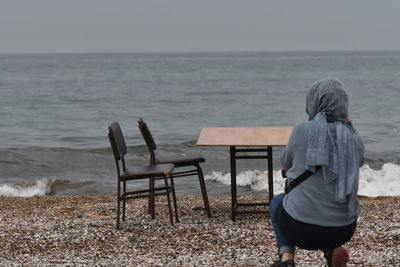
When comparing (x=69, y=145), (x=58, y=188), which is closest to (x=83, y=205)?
(x=58, y=188)

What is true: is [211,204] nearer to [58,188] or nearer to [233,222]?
[233,222]

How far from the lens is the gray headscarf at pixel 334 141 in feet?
14.2

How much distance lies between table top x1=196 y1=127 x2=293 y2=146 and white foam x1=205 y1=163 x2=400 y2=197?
18.4 ft

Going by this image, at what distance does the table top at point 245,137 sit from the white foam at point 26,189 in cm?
691

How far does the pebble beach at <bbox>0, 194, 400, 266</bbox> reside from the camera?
6086 mm

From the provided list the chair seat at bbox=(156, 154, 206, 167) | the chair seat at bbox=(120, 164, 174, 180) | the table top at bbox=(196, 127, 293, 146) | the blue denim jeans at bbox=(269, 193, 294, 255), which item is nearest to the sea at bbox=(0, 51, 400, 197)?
the table top at bbox=(196, 127, 293, 146)

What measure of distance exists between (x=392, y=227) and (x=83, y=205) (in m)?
3.95

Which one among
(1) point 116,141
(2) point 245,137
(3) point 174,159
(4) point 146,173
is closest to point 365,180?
(3) point 174,159

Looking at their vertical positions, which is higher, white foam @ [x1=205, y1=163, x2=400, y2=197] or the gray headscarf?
the gray headscarf

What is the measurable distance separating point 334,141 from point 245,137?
304cm

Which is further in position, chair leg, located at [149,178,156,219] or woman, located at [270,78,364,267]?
chair leg, located at [149,178,156,219]

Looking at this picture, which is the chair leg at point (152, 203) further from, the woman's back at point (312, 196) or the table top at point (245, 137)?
the woman's back at point (312, 196)

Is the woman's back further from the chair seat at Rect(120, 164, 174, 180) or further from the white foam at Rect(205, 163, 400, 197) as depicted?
the white foam at Rect(205, 163, 400, 197)

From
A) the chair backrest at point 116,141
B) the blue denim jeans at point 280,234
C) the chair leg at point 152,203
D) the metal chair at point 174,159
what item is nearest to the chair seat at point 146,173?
the chair backrest at point 116,141
